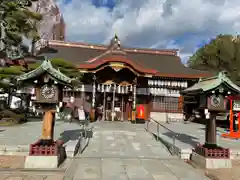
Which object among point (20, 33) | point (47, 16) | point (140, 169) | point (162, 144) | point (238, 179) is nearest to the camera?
point (238, 179)

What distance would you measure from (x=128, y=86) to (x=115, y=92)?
1224 mm

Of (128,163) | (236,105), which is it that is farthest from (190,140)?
(128,163)

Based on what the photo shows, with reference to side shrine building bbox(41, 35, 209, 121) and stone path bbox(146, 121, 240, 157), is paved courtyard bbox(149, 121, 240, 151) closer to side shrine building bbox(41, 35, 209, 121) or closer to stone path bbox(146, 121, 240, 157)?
stone path bbox(146, 121, 240, 157)

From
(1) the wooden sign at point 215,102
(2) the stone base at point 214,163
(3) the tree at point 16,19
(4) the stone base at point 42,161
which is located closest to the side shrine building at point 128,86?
(3) the tree at point 16,19

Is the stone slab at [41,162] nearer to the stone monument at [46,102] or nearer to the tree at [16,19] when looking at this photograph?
the stone monument at [46,102]

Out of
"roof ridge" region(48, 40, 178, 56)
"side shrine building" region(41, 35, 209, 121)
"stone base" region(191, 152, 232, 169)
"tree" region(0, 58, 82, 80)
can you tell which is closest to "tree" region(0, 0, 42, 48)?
"tree" region(0, 58, 82, 80)

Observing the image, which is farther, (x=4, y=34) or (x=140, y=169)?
(x=4, y=34)

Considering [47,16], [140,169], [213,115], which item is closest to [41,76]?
[140,169]

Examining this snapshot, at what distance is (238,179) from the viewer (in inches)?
247

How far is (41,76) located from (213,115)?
5960 millimetres

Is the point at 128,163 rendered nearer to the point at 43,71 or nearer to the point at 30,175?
the point at 30,175

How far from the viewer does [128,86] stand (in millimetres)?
19297

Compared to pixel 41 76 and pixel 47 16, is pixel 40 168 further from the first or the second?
pixel 47 16

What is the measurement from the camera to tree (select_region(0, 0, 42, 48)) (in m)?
13.9
